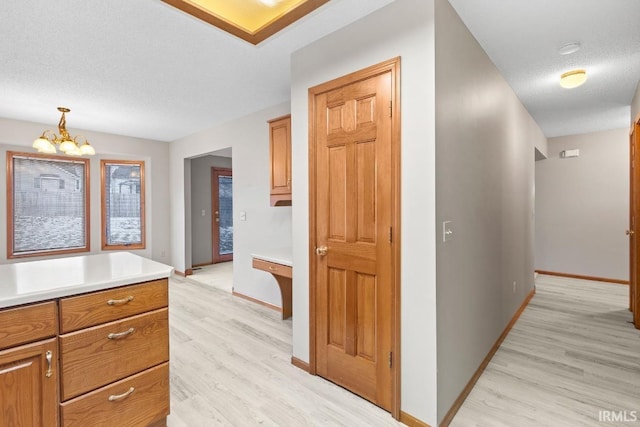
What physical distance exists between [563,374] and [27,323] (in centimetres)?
337

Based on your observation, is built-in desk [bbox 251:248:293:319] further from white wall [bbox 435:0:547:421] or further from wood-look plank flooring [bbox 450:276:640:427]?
wood-look plank flooring [bbox 450:276:640:427]

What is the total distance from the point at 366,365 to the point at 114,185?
18.2ft

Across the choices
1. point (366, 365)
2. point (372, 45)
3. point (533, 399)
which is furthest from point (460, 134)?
point (533, 399)

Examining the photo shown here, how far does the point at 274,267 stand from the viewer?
9.66ft

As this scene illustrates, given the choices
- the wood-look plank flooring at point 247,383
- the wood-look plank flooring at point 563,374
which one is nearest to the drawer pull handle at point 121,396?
the wood-look plank flooring at point 247,383

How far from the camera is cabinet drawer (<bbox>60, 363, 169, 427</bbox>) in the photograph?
55.7 inches

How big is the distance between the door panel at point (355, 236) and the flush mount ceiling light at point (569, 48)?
162cm

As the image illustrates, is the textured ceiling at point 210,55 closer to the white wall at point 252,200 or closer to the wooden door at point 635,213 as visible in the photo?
the white wall at point 252,200

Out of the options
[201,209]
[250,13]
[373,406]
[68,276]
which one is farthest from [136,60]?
[201,209]

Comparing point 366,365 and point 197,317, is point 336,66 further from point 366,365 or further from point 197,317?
point 197,317

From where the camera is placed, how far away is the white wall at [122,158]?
14.1 ft

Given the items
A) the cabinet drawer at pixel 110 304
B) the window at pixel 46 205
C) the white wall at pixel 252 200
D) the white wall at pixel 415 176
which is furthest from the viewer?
the window at pixel 46 205

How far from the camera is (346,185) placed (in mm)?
2068

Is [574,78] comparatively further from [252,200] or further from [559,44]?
[252,200]
